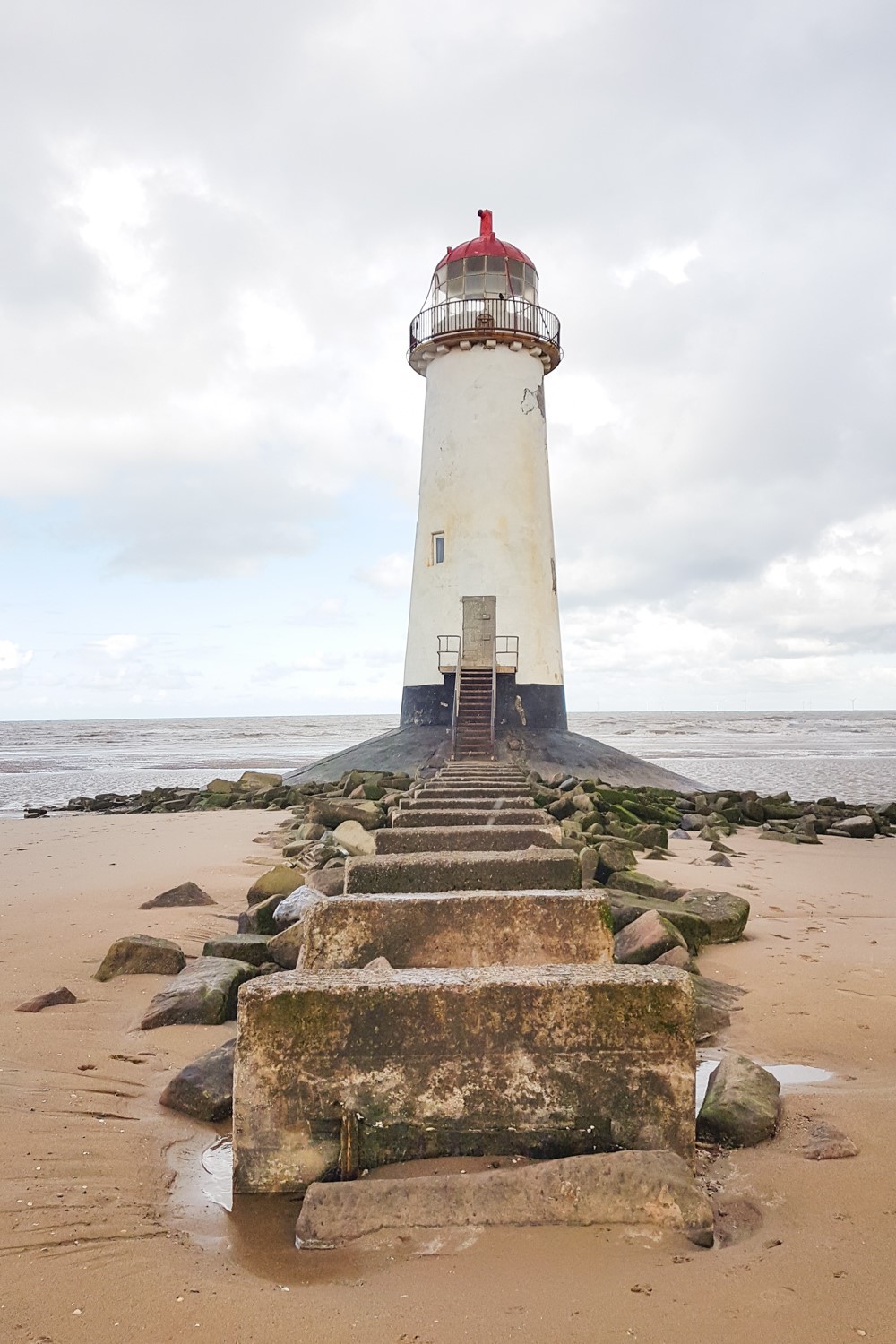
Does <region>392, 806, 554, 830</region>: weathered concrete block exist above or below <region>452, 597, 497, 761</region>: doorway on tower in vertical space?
below

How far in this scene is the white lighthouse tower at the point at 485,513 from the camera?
17906 mm

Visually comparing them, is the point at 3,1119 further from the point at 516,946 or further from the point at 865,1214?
the point at 865,1214

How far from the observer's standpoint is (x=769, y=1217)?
2.53 m

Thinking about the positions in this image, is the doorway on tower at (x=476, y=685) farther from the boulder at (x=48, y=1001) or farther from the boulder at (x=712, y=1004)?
the boulder at (x=48, y=1001)

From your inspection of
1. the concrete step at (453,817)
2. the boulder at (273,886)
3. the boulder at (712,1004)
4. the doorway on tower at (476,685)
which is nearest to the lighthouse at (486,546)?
the doorway on tower at (476,685)

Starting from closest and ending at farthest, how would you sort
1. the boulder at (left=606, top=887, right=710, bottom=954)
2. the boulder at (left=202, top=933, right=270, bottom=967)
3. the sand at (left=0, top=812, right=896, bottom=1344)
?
the sand at (left=0, top=812, right=896, bottom=1344) < the boulder at (left=202, top=933, right=270, bottom=967) < the boulder at (left=606, top=887, right=710, bottom=954)

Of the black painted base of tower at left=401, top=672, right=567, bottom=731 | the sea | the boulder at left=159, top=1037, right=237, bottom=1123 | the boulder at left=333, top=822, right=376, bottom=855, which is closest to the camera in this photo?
the boulder at left=159, top=1037, right=237, bottom=1123

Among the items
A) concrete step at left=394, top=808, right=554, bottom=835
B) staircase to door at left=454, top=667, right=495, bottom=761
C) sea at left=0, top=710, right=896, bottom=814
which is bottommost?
sea at left=0, top=710, right=896, bottom=814

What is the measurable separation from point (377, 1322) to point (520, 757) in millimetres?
14927

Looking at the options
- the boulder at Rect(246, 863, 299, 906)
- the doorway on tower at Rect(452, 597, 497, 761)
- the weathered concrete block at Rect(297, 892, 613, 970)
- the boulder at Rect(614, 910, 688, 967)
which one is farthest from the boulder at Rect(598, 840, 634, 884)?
the doorway on tower at Rect(452, 597, 497, 761)

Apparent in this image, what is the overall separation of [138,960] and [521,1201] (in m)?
3.21

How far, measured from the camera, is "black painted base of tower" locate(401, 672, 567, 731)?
17781mm

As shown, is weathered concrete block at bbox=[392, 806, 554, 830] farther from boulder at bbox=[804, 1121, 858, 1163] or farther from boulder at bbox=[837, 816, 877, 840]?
boulder at bbox=[837, 816, 877, 840]

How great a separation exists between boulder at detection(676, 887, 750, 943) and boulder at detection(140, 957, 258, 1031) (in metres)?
2.88
